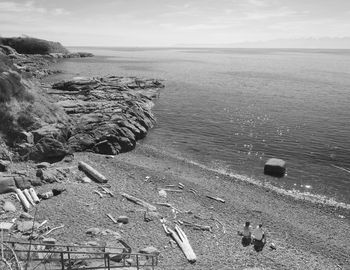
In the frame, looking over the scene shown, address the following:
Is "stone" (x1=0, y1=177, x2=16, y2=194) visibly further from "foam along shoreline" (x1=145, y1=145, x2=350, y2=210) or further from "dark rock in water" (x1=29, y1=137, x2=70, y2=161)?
"foam along shoreline" (x1=145, y1=145, x2=350, y2=210)

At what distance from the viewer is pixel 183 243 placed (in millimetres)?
19219

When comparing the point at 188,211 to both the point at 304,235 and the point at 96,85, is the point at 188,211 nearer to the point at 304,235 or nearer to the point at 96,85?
the point at 304,235

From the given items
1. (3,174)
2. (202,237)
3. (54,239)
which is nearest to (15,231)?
(54,239)

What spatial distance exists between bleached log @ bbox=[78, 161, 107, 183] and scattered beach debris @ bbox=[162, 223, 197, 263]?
795 cm

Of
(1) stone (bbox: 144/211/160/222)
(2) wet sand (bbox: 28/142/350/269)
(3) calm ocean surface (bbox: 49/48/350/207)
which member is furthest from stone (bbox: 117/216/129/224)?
(3) calm ocean surface (bbox: 49/48/350/207)

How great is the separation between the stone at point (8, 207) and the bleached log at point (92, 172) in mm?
7465

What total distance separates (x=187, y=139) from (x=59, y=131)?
1670 centimetres

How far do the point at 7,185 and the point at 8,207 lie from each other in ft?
8.37

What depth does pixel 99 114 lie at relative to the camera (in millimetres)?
41469

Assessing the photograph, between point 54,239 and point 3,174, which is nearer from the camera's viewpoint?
point 54,239

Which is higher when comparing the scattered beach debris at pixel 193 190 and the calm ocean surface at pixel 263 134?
the calm ocean surface at pixel 263 134

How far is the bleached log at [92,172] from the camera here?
86.7ft

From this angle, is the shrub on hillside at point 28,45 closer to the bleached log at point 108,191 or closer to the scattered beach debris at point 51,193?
the bleached log at point 108,191

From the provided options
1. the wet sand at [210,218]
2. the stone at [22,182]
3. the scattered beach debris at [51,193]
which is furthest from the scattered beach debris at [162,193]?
the stone at [22,182]
